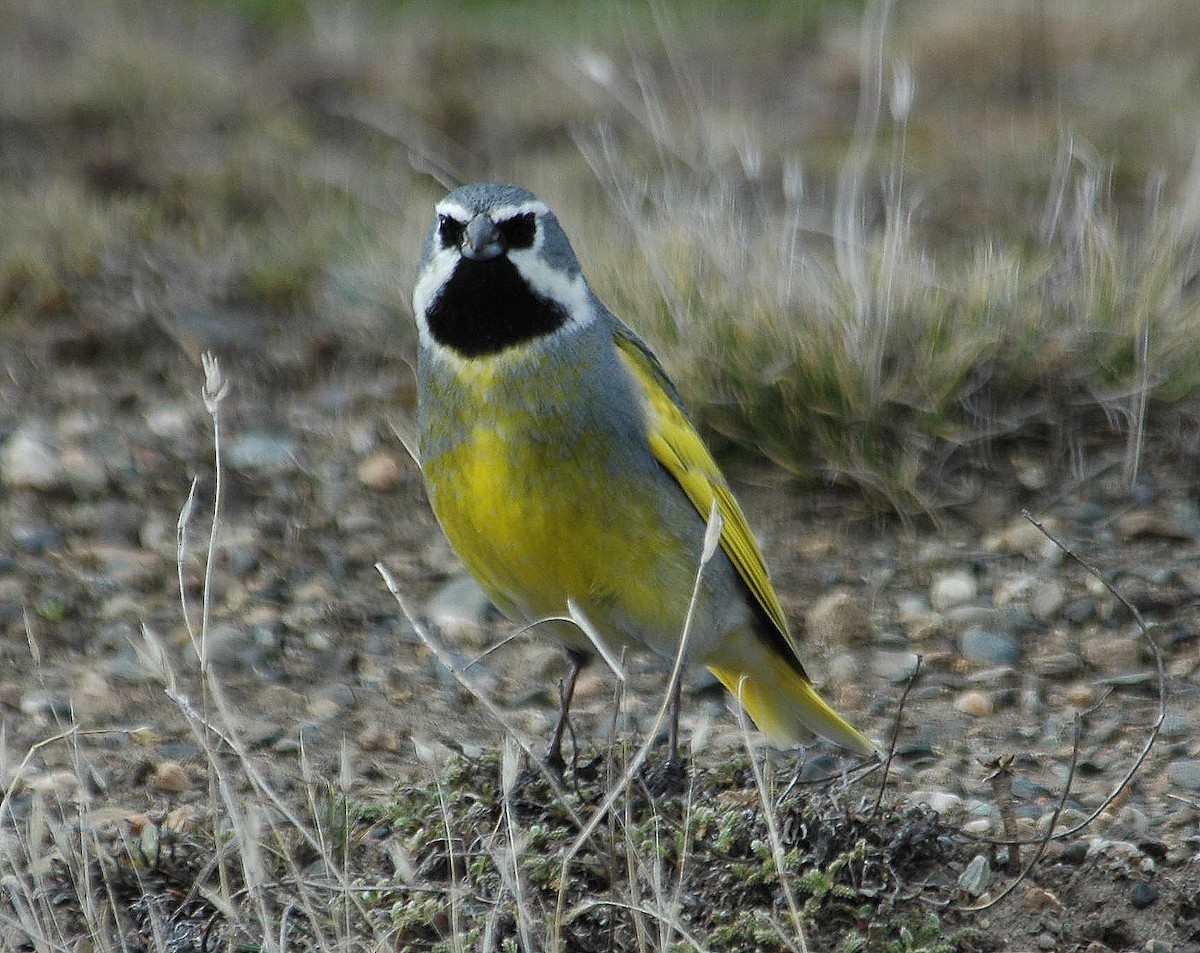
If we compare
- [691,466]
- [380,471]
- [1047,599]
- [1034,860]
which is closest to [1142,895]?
[1034,860]

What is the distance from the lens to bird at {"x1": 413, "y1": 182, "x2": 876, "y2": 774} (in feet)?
13.0

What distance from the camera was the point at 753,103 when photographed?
34.3 feet

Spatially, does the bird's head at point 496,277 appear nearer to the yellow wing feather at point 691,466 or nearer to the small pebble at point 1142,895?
Result: the yellow wing feather at point 691,466

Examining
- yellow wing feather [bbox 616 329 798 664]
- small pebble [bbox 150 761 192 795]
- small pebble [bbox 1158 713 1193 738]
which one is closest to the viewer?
yellow wing feather [bbox 616 329 798 664]

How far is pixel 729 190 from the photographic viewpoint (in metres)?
6.34

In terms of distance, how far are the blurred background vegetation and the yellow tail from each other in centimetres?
122

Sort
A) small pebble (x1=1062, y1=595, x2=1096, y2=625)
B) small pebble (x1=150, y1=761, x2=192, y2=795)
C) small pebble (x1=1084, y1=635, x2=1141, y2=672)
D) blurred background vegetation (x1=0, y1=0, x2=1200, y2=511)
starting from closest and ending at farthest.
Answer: small pebble (x1=150, y1=761, x2=192, y2=795) → small pebble (x1=1084, y1=635, x2=1141, y2=672) → small pebble (x1=1062, y1=595, x2=1096, y2=625) → blurred background vegetation (x1=0, y1=0, x2=1200, y2=511)

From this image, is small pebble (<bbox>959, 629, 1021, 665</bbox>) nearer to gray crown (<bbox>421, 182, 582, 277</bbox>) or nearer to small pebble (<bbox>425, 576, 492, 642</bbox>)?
small pebble (<bbox>425, 576, 492, 642</bbox>)

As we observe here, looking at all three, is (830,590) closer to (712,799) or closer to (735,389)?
Answer: (735,389)

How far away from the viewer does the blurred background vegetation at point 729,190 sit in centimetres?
566

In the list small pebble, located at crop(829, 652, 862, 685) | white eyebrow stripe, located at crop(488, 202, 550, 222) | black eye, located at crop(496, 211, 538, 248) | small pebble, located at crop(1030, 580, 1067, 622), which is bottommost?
small pebble, located at crop(829, 652, 862, 685)

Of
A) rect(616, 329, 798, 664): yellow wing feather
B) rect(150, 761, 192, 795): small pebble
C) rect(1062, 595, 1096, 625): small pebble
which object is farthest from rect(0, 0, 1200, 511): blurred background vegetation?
rect(150, 761, 192, 795): small pebble

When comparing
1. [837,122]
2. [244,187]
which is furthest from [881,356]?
[837,122]

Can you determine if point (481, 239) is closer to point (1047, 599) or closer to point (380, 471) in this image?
point (380, 471)
